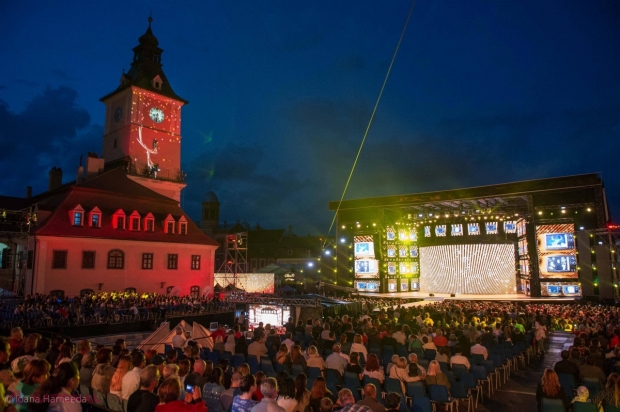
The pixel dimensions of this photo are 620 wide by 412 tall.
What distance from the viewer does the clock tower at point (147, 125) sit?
3794cm

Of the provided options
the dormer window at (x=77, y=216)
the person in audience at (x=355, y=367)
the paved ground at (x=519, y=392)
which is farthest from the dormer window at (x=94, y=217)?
the paved ground at (x=519, y=392)

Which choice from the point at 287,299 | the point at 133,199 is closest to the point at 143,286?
the point at 133,199

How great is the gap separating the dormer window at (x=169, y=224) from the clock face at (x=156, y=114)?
1181cm

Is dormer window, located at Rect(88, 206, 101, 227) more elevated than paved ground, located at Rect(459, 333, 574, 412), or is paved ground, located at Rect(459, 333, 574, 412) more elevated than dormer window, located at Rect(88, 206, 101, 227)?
dormer window, located at Rect(88, 206, 101, 227)

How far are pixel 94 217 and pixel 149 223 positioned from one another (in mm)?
4106

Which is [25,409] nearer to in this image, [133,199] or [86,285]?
[86,285]

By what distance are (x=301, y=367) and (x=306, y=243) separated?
65.2 metres

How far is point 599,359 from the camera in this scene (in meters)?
9.34

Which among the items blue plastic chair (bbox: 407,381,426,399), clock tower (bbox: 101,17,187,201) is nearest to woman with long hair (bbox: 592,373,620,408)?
blue plastic chair (bbox: 407,381,426,399)

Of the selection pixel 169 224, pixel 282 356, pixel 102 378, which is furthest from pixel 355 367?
pixel 169 224

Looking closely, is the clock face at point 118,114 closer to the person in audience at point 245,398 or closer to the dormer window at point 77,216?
the dormer window at point 77,216

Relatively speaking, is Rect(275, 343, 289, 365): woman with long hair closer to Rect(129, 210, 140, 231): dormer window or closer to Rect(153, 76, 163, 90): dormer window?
Rect(129, 210, 140, 231): dormer window

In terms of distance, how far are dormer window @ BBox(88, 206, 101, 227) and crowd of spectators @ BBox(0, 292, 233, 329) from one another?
462 centimetres

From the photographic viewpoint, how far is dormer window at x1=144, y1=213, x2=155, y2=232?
3095 cm
